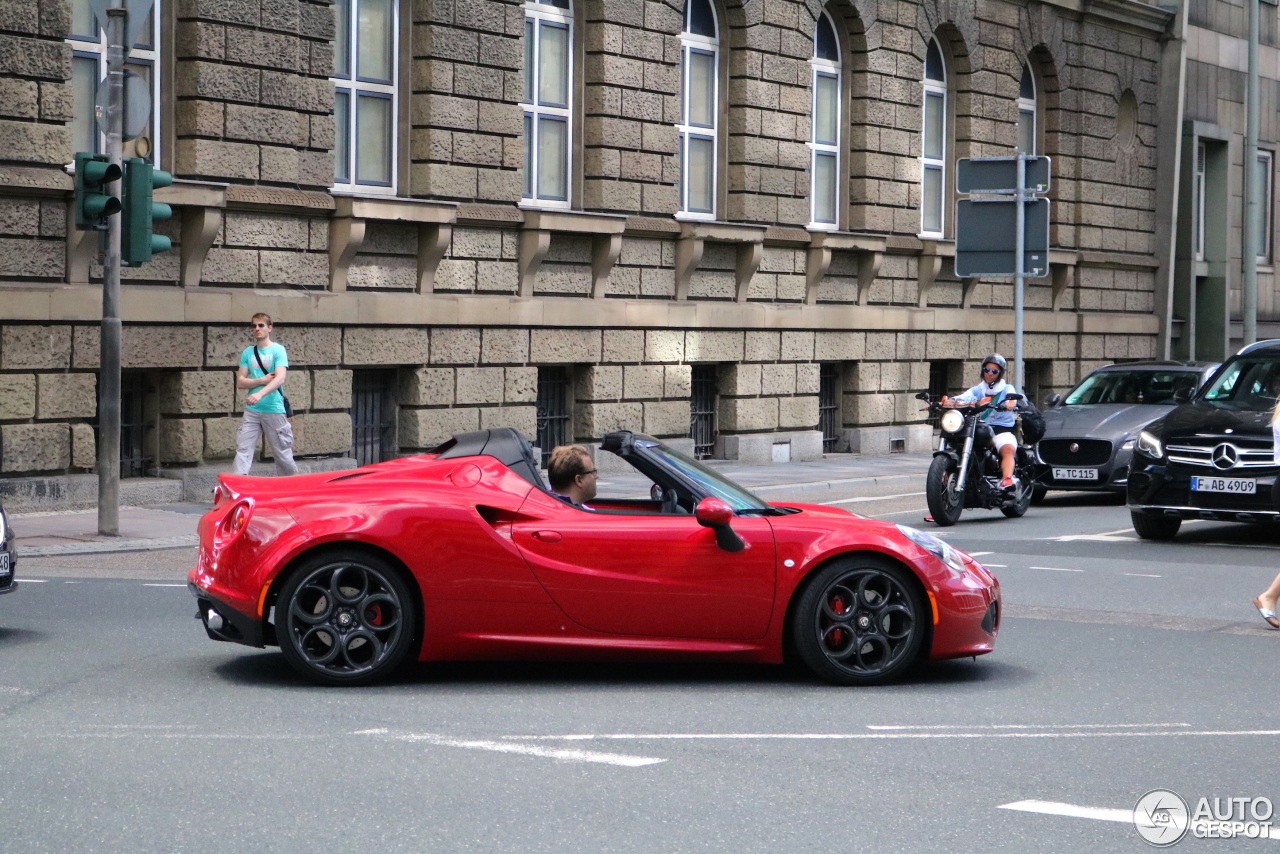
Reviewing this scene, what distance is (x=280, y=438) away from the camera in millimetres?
16688

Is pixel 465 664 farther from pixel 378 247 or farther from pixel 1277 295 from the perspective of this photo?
pixel 1277 295

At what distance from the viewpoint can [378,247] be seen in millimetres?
19656

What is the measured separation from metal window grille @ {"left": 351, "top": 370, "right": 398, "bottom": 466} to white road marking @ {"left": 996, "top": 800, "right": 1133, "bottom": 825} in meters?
14.6

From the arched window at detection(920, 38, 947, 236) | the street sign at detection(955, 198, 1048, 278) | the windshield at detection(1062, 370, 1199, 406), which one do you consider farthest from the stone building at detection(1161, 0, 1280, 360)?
the windshield at detection(1062, 370, 1199, 406)

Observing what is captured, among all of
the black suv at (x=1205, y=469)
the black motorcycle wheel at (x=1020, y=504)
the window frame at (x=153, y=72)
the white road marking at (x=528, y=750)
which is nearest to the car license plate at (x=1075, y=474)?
the black motorcycle wheel at (x=1020, y=504)

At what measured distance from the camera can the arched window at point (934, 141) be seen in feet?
94.4

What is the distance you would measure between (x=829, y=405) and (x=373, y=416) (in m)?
8.75

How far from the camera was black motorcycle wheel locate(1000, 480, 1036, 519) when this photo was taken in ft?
56.4

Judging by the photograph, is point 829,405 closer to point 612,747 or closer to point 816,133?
point 816,133

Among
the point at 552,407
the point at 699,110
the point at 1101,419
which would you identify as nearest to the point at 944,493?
the point at 1101,419

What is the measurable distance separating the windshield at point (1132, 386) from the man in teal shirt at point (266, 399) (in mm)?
8761

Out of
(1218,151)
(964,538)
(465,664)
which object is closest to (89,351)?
(964,538)

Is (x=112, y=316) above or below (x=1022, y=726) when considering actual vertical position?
above

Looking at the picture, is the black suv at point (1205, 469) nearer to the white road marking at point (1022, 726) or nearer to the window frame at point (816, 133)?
the white road marking at point (1022, 726)
